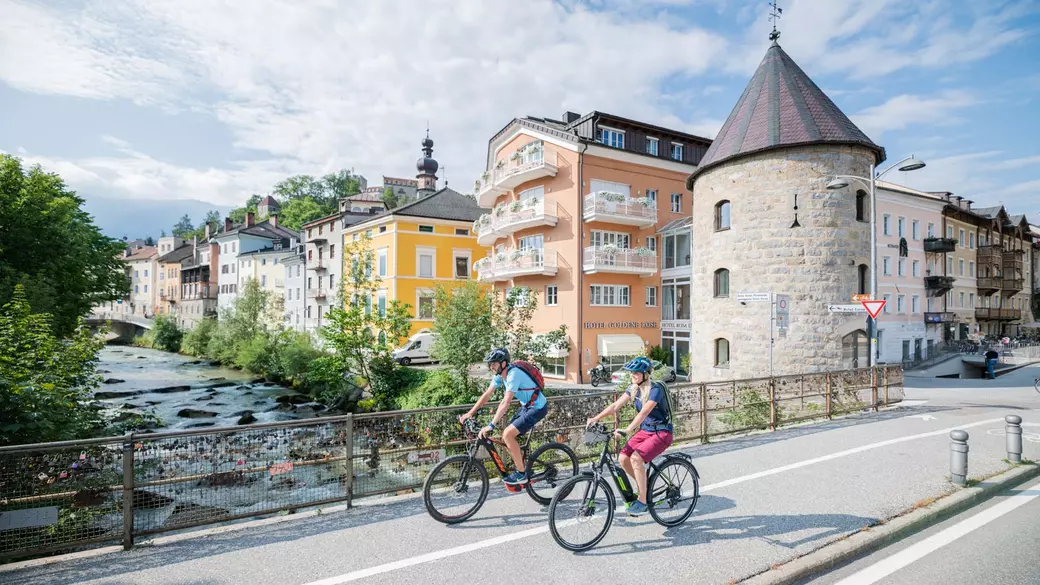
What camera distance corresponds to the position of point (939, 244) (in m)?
36.7

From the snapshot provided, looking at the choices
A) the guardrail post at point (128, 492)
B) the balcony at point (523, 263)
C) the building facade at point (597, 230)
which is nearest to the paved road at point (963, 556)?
the guardrail post at point (128, 492)

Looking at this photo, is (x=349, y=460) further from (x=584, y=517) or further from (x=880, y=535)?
(x=880, y=535)

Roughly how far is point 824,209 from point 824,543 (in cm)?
1563

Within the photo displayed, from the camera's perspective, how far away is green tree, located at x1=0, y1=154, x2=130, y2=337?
1647cm

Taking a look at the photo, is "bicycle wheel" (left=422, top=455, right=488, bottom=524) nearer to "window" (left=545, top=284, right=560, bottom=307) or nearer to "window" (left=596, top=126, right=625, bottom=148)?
"window" (left=545, top=284, right=560, bottom=307)

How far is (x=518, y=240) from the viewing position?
3136 cm

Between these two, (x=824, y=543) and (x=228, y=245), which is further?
(x=228, y=245)

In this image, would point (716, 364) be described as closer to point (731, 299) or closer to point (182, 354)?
point (731, 299)

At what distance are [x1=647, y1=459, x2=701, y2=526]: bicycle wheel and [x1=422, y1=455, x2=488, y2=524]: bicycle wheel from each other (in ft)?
6.20

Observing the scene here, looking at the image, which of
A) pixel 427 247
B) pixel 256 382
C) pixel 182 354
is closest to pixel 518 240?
pixel 427 247

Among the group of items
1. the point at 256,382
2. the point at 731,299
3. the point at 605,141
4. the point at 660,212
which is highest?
the point at 605,141

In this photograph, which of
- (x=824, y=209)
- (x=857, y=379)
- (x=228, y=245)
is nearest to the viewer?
(x=857, y=379)

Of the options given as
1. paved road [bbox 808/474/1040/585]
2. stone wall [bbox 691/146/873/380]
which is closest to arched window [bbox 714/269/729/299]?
stone wall [bbox 691/146/873/380]

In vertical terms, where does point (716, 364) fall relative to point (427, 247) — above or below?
below
